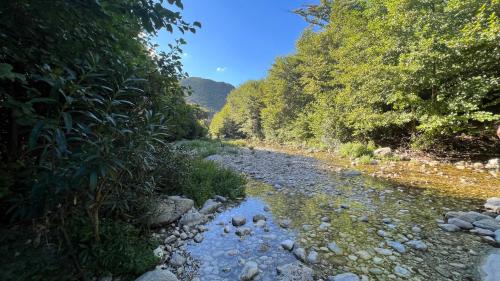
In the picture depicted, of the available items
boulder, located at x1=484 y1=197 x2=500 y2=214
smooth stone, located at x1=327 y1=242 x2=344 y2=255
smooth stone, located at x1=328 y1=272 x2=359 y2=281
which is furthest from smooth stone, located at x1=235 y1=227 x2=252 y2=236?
boulder, located at x1=484 y1=197 x2=500 y2=214

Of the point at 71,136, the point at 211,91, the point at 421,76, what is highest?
the point at 211,91

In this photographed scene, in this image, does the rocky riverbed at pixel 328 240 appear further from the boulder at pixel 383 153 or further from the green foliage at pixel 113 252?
the boulder at pixel 383 153

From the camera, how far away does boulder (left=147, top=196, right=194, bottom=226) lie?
313cm

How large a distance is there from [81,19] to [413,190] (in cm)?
657

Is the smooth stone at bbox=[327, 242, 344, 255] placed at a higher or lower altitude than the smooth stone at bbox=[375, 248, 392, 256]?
lower

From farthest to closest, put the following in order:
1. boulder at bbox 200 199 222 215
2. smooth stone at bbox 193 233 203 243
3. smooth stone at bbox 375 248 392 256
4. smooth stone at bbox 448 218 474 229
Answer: boulder at bbox 200 199 222 215 → smooth stone at bbox 448 218 474 229 → smooth stone at bbox 193 233 203 243 → smooth stone at bbox 375 248 392 256

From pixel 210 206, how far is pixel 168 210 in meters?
0.89

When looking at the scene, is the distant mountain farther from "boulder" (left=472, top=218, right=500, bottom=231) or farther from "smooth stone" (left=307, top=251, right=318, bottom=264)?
"smooth stone" (left=307, top=251, right=318, bottom=264)

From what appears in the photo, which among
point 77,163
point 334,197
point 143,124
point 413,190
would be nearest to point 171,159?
point 143,124

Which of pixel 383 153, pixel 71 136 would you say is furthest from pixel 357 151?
pixel 71 136

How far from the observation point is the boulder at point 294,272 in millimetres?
2352

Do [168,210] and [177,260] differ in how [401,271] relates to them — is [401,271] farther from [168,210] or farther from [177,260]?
[168,210]

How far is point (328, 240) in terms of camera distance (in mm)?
3139

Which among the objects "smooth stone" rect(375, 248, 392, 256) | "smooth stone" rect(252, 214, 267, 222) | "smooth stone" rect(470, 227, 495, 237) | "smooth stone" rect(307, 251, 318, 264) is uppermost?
"smooth stone" rect(470, 227, 495, 237)
